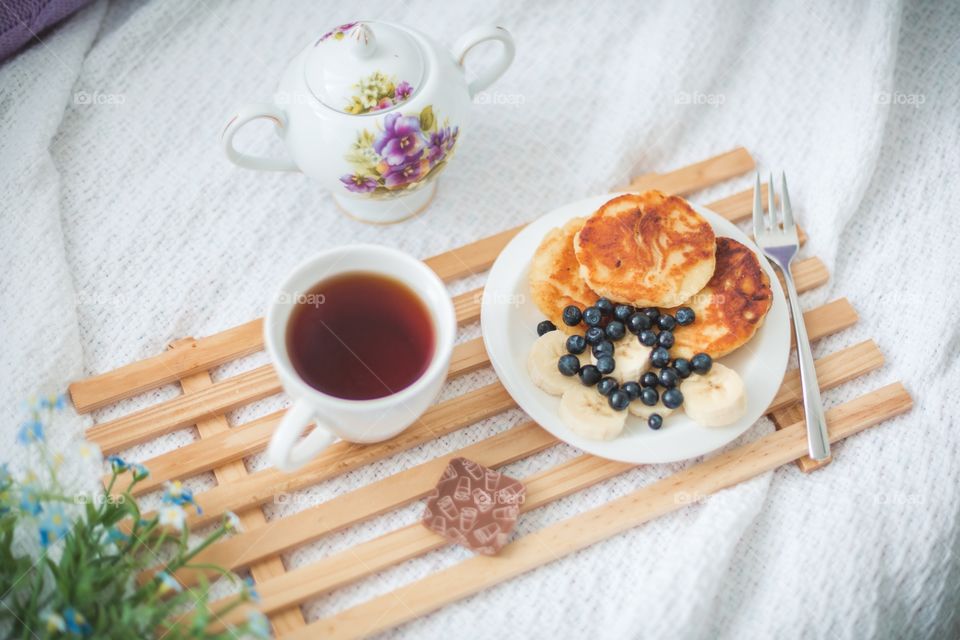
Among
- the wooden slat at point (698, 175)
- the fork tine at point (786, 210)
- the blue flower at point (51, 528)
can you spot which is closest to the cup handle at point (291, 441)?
the blue flower at point (51, 528)

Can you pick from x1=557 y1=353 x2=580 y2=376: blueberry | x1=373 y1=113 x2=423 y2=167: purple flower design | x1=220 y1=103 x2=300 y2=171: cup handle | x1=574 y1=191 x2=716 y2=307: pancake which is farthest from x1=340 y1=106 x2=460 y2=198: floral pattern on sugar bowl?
x1=557 y1=353 x2=580 y2=376: blueberry

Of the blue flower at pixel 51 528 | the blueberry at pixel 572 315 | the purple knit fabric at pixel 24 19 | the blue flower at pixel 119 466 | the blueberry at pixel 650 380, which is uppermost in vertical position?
the purple knit fabric at pixel 24 19

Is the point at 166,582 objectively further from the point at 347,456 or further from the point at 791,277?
the point at 791,277

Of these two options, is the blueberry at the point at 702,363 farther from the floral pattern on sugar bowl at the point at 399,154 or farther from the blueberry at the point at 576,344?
the floral pattern on sugar bowl at the point at 399,154

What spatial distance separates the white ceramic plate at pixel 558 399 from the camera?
1.04 metres

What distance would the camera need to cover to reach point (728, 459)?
111cm

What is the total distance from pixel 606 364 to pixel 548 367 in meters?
0.08

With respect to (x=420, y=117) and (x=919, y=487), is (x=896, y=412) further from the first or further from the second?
(x=420, y=117)

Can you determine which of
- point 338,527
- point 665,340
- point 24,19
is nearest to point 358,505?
point 338,527

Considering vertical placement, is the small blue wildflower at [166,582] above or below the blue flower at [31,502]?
below

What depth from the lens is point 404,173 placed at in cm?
109

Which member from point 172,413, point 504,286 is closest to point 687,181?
point 504,286

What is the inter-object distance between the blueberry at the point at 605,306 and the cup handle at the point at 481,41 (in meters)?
0.36

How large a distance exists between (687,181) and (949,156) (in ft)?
1.55
